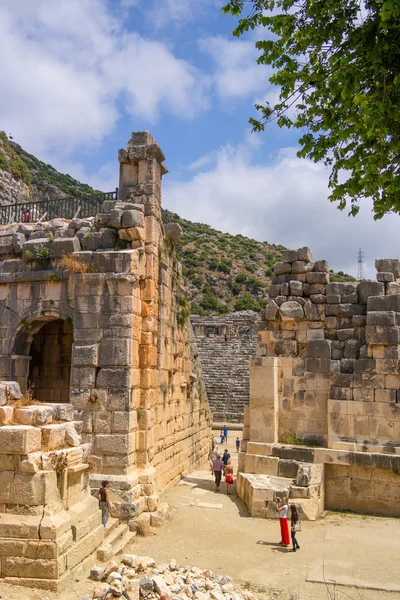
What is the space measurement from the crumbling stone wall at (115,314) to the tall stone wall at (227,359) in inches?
798

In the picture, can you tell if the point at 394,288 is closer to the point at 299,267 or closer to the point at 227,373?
the point at 299,267

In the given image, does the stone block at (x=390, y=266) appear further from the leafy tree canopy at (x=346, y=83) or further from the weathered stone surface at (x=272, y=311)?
the leafy tree canopy at (x=346, y=83)

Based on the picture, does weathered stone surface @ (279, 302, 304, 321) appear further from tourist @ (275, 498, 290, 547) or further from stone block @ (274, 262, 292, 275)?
tourist @ (275, 498, 290, 547)

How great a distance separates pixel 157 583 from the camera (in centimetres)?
662

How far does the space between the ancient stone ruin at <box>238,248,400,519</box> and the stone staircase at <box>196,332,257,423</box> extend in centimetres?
2001

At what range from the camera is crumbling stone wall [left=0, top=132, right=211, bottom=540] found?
35.3 ft

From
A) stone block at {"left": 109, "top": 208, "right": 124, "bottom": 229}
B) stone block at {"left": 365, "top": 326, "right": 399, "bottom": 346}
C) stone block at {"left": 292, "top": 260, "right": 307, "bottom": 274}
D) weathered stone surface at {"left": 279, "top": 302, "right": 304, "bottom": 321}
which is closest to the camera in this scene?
stone block at {"left": 109, "top": 208, "right": 124, "bottom": 229}

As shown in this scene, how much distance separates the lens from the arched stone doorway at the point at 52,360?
1446 centimetres

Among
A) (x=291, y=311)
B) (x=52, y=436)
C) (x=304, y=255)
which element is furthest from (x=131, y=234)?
(x=52, y=436)

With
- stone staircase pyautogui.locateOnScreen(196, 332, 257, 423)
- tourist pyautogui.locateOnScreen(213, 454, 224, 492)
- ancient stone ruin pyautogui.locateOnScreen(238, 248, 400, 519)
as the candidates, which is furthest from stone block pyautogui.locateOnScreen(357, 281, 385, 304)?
stone staircase pyautogui.locateOnScreen(196, 332, 257, 423)

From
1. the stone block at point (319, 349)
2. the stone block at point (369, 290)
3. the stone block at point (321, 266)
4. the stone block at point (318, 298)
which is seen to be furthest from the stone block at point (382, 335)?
the stone block at point (321, 266)

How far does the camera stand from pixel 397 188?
18.7 ft

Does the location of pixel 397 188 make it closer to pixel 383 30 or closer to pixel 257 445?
pixel 383 30

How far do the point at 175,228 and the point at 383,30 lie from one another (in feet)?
27.7
